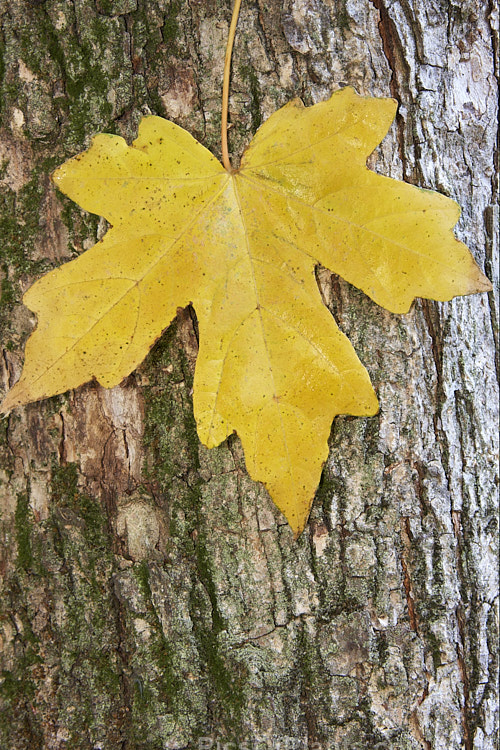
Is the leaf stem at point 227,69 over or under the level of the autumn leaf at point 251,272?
over

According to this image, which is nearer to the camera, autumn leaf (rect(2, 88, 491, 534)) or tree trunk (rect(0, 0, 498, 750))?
autumn leaf (rect(2, 88, 491, 534))

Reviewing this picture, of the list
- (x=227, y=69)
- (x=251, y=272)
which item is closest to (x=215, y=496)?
(x=251, y=272)

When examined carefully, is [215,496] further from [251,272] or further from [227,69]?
[227,69]

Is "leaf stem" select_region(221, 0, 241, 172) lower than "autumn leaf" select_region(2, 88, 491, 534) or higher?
higher

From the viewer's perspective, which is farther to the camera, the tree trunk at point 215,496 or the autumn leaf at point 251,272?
the tree trunk at point 215,496

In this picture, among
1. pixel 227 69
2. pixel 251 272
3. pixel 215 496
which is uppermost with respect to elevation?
pixel 227 69
